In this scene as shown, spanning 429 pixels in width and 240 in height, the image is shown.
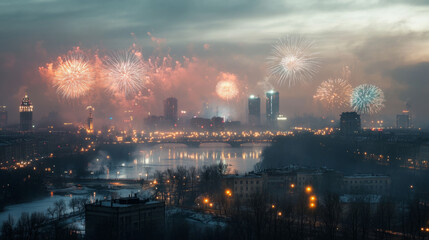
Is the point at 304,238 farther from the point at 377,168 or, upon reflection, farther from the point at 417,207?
the point at 377,168

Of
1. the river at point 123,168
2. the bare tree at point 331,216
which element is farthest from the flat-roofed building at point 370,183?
the river at point 123,168

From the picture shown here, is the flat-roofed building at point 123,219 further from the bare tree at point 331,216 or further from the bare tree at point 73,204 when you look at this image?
the bare tree at point 73,204

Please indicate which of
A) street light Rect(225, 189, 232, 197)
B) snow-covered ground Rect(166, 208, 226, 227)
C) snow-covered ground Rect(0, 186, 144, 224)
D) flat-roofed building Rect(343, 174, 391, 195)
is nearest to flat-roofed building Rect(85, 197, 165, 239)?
snow-covered ground Rect(166, 208, 226, 227)

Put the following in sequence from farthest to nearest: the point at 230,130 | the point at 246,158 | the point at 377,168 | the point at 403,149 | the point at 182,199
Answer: the point at 230,130 < the point at 246,158 < the point at 403,149 < the point at 377,168 < the point at 182,199

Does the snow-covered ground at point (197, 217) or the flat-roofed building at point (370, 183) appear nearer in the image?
the snow-covered ground at point (197, 217)

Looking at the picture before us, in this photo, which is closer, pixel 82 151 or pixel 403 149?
pixel 403 149

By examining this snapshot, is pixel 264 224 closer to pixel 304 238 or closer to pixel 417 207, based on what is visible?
pixel 304 238

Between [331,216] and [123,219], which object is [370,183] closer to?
[331,216]

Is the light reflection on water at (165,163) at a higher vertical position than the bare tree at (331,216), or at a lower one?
higher

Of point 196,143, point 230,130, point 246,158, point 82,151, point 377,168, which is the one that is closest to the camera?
point 377,168

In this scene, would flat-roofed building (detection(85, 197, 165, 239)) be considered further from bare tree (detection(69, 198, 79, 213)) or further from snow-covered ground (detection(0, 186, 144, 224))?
snow-covered ground (detection(0, 186, 144, 224))

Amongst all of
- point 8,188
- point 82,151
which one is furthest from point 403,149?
point 82,151
